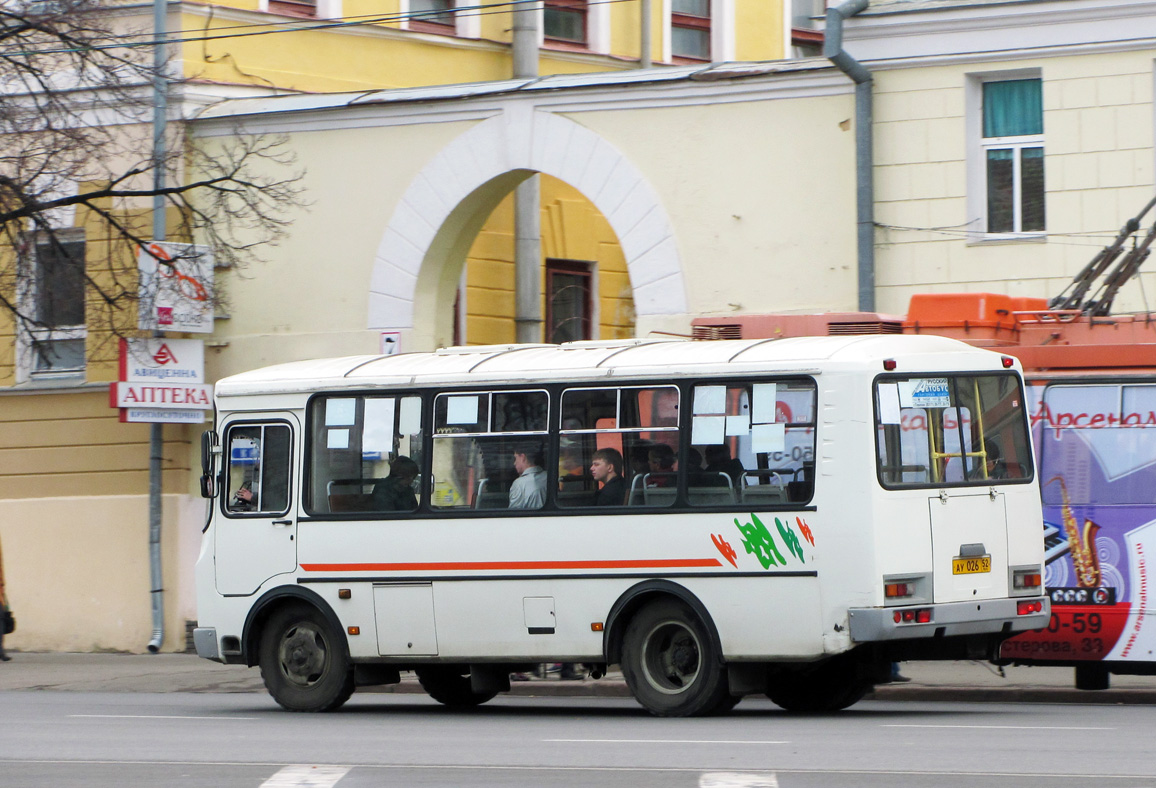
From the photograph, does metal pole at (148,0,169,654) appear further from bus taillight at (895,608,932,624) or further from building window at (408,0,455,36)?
bus taillight at (895,608,932,624)

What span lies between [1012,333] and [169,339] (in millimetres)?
10493

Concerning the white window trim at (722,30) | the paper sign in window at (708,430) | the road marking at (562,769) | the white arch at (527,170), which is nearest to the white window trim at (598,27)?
the white window trim at (722,30)

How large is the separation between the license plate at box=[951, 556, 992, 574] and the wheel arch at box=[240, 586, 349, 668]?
4.42m

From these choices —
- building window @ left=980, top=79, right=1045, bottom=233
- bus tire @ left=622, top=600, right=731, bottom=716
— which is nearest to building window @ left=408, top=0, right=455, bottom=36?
building window @ left=980, top=79, right=1045, bottom=233

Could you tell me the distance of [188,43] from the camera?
22.8 m

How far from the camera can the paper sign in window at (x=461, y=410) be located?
14141mm

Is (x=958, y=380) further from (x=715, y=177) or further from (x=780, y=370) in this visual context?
(x=715, y=177)

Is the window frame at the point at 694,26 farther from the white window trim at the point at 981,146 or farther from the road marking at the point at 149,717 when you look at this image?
the road marking at the point at 149,717

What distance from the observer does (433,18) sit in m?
25.3

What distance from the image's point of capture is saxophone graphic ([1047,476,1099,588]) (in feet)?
47.9

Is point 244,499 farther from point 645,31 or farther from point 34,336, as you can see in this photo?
point 645,31

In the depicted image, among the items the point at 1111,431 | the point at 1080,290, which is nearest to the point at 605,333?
the point at 1080,290

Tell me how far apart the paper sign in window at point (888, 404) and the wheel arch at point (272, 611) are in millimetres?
4316

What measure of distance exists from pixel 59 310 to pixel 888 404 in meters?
13.7
